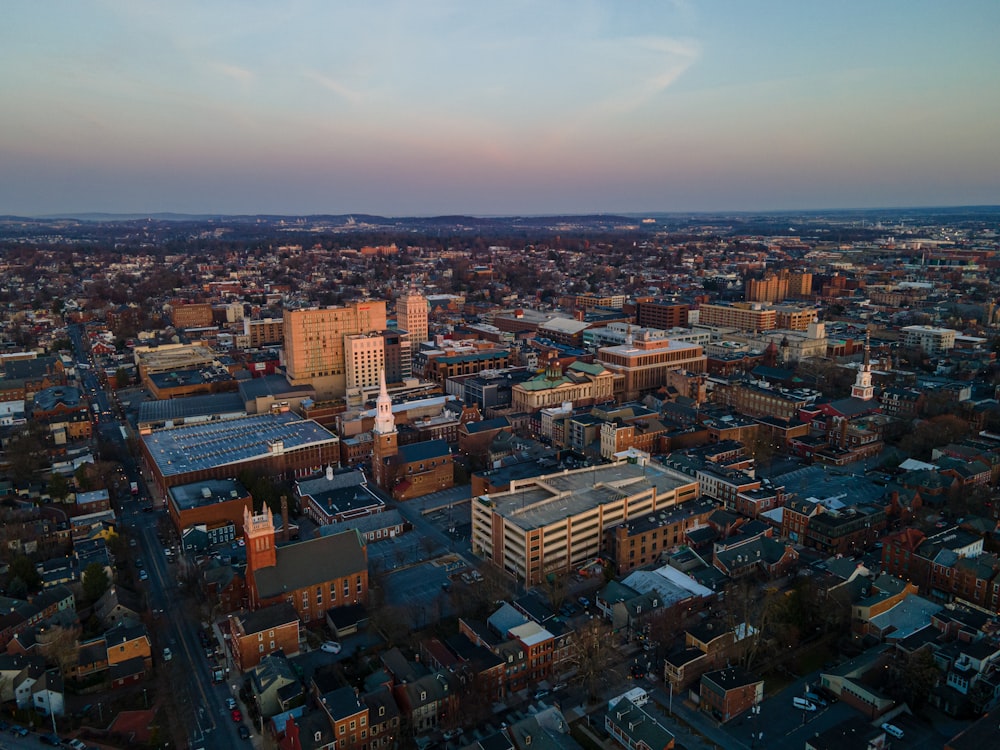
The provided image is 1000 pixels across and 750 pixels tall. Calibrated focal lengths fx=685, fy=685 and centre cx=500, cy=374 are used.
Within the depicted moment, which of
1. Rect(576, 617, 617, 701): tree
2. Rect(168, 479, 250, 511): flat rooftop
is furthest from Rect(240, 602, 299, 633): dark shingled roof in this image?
Rect(168, 479, 250, 511): flat rooftop

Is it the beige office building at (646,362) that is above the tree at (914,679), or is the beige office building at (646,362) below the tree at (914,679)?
above

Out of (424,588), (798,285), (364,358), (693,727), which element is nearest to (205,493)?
(424,588)

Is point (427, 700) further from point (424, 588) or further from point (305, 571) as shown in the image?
point (424, 588)

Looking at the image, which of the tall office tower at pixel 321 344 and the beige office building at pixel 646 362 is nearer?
the tall office tower at pixel 321 344

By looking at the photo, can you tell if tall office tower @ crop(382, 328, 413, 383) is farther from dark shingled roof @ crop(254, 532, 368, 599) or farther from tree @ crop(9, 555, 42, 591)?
tree @ crop(9, 555, 42, 591)

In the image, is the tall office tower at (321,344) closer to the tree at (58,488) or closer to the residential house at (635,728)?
the tree at (58,488)

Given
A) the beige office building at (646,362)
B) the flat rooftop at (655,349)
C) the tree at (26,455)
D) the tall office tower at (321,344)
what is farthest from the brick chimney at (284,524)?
the flat rooftop at (655,349)
